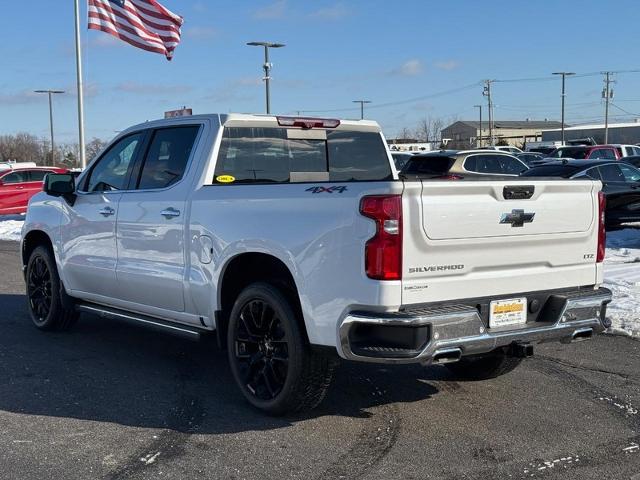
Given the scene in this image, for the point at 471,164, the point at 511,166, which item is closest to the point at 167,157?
the point at 471,164

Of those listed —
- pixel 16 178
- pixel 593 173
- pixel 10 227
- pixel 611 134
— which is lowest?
pixel 10 227

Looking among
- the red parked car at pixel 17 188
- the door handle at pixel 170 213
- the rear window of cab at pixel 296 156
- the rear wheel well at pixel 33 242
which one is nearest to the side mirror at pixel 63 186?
the rear wheel well at pixel 33 242

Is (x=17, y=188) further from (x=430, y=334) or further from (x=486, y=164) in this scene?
(x=430, y=334)

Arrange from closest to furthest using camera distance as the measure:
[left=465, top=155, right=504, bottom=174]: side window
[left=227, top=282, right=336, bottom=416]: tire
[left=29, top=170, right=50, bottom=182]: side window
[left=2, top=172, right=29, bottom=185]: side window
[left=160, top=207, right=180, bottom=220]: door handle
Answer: [left=227, top=282, right=336, bottom=416]: tire, [left=160, top=207, right=180, bottom=220]: door handle, [left=465, top=155, right=504, bottom=174]: side window, [left=2, top=172, right=29, bottom=185]: side window, [left=29, top=170, right=50, bottom=182]: side window

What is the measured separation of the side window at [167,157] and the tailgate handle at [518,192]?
2528mm

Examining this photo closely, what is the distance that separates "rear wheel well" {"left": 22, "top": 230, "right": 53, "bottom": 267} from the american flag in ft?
32.9

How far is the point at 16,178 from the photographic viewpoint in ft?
79.8

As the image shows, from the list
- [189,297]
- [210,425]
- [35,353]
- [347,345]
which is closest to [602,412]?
[347,345]

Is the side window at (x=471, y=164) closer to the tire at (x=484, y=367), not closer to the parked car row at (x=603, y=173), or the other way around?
the parked car row at (x=603, y=173)

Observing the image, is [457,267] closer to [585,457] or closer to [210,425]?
[585,457]

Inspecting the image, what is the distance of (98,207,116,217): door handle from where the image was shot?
6.60m

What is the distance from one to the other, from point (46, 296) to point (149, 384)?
7.91 feet

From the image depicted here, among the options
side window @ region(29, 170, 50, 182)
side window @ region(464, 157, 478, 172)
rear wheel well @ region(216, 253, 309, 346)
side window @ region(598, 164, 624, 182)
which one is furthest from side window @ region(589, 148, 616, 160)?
rear wheel well @ region(216, 253, 309, 346)

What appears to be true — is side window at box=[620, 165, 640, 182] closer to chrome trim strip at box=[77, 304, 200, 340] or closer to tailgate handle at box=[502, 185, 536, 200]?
tailgate handle at box=[502, 185, 536, 200]
